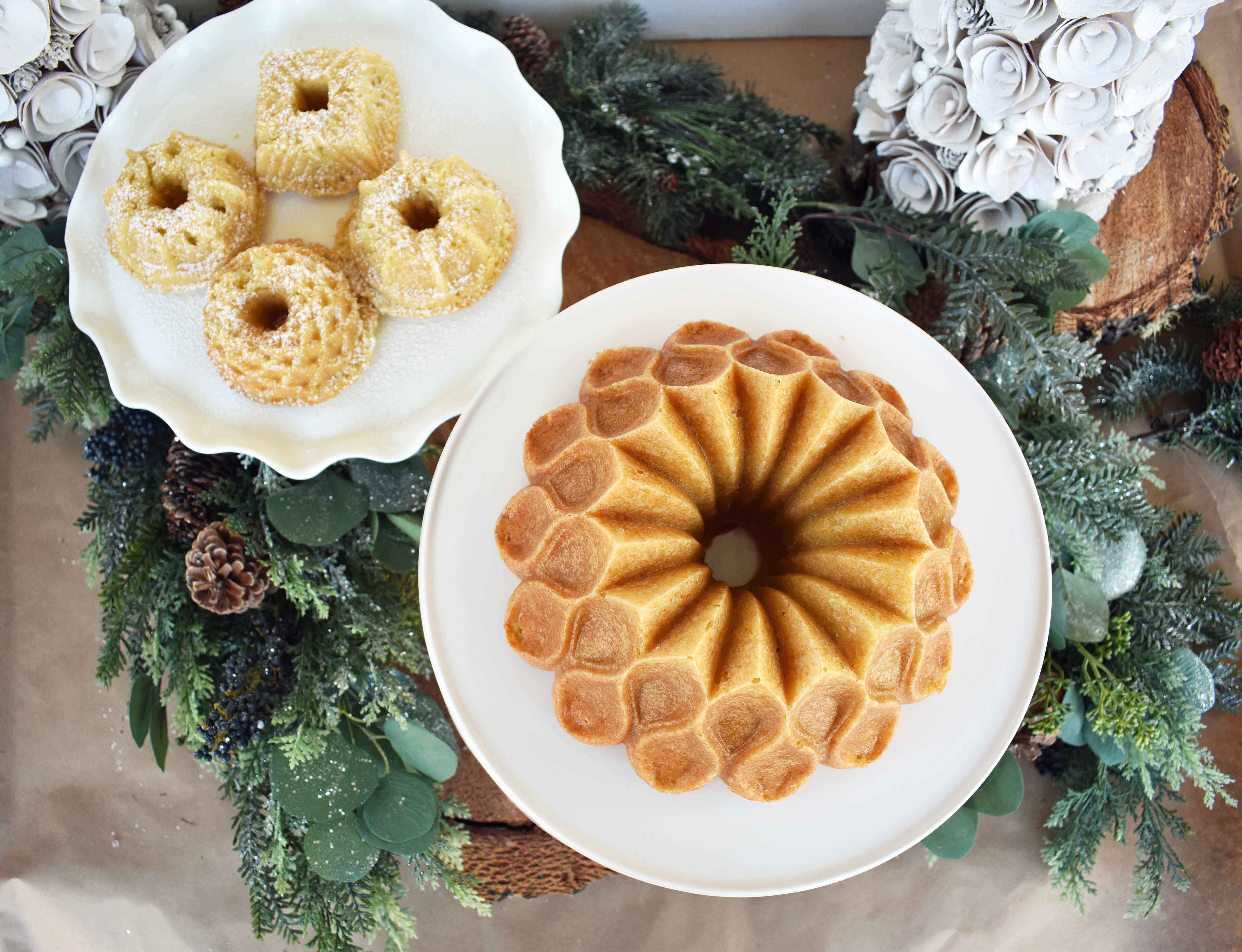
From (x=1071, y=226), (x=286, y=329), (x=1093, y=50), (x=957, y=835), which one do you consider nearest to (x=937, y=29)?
(x=1093, y=50)

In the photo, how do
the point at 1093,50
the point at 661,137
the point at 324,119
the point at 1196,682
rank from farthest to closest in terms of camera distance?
the point at 661,137 → the point at 1196,682 → the point at 324,119 → the point at 1093,50

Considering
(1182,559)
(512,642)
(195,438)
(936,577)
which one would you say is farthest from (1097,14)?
(195,438)

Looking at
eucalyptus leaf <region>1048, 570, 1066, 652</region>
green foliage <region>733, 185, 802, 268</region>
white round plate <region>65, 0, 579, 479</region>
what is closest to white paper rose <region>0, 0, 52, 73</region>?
white round plate <region>65, 0, 579, 479</region>

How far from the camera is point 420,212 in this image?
1.39 m

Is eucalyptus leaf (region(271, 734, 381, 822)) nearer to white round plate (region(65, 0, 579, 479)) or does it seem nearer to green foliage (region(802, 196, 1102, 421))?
white round plate (region(65, 0, 579, 479))

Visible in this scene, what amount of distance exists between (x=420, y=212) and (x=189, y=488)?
590mm

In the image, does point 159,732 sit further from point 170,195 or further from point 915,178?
point 915,178

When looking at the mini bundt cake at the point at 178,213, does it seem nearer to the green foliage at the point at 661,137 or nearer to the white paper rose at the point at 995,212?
the green foliage at the point at 661,137

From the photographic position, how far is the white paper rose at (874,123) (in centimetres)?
155

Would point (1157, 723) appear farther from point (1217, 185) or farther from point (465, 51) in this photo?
point (465, 51)

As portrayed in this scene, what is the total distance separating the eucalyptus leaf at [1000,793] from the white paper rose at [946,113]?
1002 millimetres

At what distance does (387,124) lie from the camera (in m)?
1.43

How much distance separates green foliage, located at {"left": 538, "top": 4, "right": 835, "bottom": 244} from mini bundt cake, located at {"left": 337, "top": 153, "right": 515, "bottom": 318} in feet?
0.99

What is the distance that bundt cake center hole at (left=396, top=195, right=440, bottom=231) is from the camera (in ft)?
4.45
